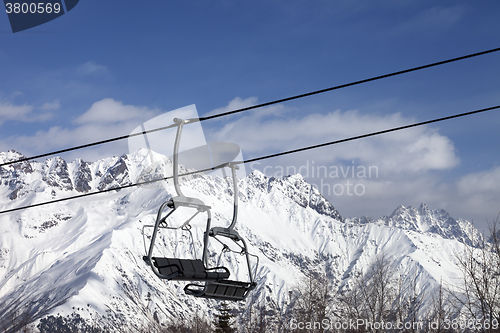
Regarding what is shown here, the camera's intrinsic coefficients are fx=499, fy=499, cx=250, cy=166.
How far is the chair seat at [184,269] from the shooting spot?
5.08 metres

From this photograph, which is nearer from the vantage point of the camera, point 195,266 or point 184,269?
point 184,269

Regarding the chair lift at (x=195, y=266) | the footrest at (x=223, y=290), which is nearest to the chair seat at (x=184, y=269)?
the chair lift at (x=195, y=266)

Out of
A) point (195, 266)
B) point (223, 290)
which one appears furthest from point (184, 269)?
point (223, 290)

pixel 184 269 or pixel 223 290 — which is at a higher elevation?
pixel 184 269

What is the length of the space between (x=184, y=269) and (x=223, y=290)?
74 centimetres

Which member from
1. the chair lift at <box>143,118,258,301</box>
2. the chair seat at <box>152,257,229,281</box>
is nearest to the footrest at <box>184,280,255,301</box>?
the chair lift at <box>143,118,258,301</box>

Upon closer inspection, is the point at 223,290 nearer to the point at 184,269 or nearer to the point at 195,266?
the point at 195,266

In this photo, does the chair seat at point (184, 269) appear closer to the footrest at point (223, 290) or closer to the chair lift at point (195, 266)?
the chair lift at point (195, 266)

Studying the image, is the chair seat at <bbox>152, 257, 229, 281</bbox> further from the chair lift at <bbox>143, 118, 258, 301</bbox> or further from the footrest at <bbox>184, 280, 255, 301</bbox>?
the footrest at <bbox>184, 280, 255, 301</bbox>

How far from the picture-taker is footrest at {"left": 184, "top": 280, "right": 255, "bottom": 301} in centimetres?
555

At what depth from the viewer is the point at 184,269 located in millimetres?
5195

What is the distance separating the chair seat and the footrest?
0.58ft

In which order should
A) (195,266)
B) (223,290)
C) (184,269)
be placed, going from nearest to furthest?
(184,269) → (195,266) → (223,290)

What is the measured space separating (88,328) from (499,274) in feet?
651
